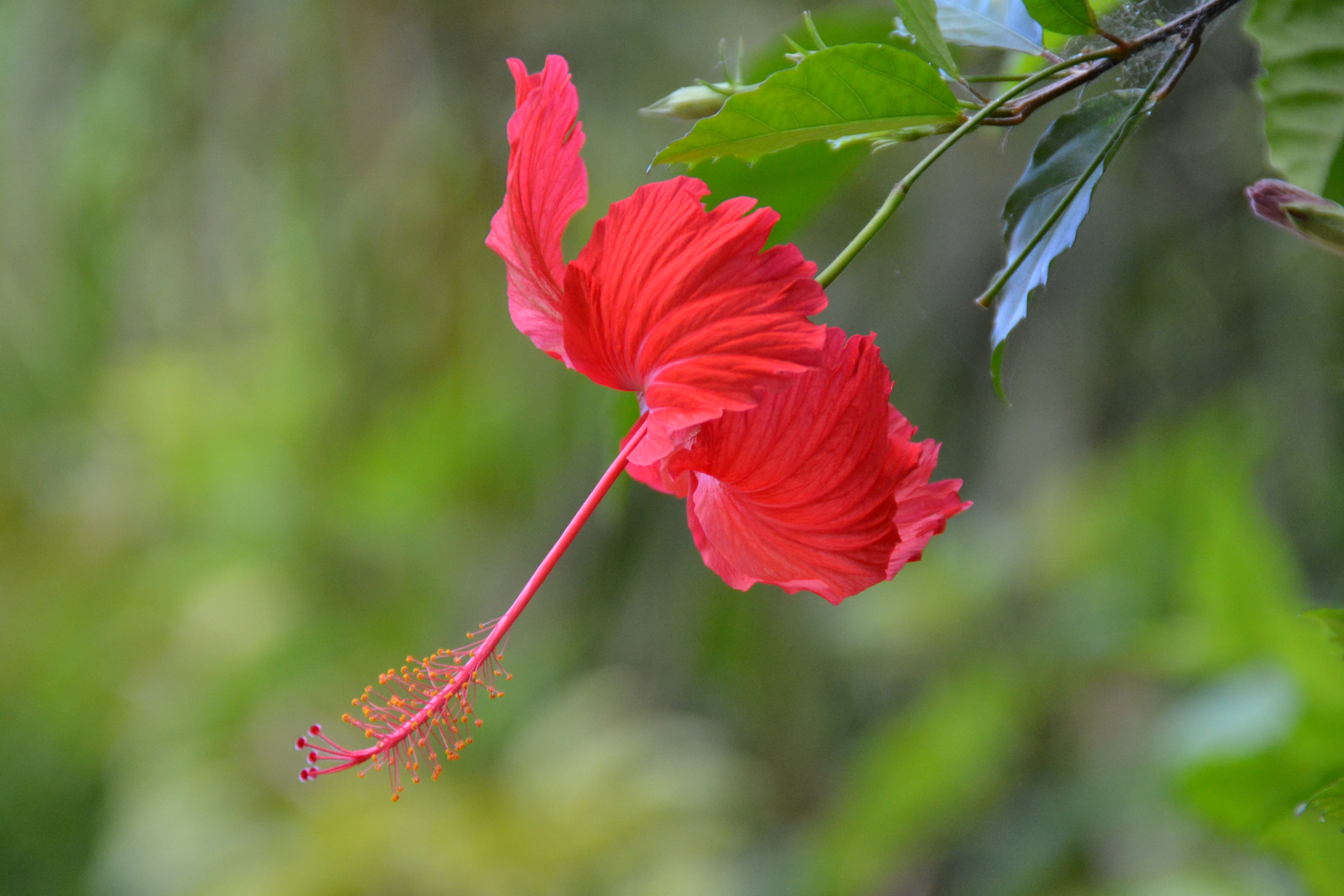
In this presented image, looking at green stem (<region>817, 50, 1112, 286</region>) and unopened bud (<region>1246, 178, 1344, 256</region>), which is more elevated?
green stem (<region>817, 50, 1112, 286</region>)

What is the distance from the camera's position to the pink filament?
30cm

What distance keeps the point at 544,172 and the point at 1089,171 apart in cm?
14

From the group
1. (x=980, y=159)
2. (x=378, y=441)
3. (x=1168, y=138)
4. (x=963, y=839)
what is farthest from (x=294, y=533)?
(x=1168, y=138)

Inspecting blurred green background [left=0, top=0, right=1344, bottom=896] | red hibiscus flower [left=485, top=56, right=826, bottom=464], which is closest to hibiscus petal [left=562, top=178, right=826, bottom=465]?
red hibiscus flower [left=485, top=56, right=826, bottom=464]

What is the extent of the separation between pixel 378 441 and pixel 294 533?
31 cm

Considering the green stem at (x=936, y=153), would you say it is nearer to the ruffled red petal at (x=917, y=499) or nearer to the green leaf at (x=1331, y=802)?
the ruffled red petal at (x=917, y=499)

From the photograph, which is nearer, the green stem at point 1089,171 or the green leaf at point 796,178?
the green stem at point 1089,171

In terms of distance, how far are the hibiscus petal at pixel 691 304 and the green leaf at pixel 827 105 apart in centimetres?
2

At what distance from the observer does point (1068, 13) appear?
11.0 inches

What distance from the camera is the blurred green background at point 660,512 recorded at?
1142 mm

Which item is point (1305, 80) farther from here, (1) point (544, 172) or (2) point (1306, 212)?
(1) point (544, 172)

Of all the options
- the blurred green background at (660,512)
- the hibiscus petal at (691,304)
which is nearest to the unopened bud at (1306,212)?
the hibiscus petal at (691,304)

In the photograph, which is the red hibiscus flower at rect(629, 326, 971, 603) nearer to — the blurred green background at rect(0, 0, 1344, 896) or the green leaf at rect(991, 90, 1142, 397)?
the green leaf at rect(991, 90, 1142, 397)

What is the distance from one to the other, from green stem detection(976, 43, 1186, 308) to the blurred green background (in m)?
0.49
